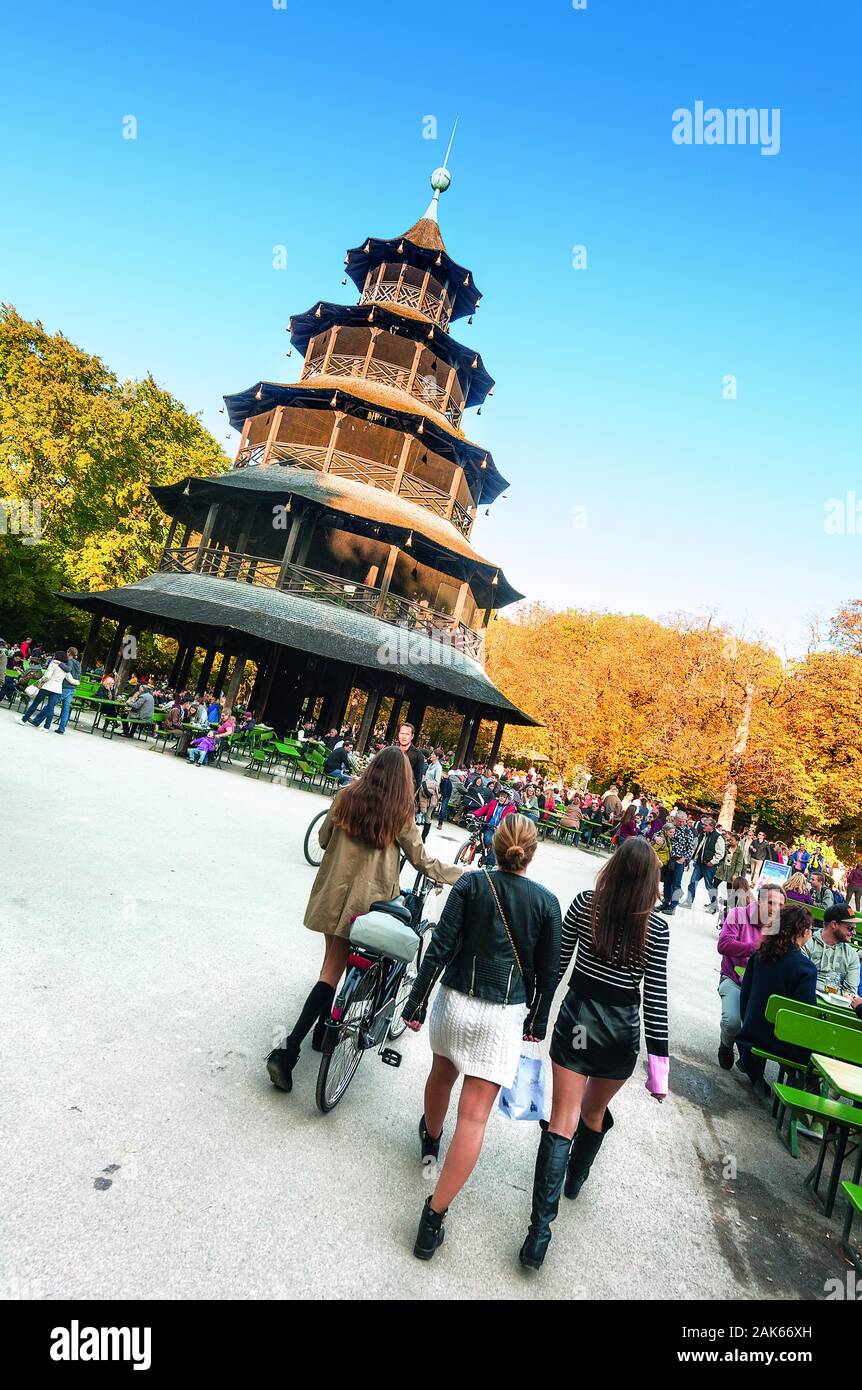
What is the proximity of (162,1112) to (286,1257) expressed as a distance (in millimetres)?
986

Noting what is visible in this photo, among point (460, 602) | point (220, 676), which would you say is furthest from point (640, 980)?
point (220, 676)

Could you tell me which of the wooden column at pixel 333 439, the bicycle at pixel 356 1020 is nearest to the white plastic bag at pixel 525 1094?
the bicycle at pixel 356 1020

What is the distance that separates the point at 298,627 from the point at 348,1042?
60.0 feet

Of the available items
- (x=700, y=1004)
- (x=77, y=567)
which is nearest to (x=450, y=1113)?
(x=700, y=1004)

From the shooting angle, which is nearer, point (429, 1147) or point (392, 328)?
point (429, 1147)

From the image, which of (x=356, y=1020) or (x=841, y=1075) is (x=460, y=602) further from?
(x=356, y=1020)

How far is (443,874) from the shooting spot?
13.5 ft

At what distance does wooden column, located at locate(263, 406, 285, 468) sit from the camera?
28047 mm

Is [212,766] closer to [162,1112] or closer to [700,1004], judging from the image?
[700,1004]

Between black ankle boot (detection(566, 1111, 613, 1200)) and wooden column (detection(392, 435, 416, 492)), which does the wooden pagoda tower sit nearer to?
wooden column (detection(392, 435, 416, 492))

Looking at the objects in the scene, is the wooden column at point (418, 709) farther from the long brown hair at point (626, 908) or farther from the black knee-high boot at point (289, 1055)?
the long brown hair at point (626, 908)

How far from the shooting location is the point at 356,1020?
12.4ft

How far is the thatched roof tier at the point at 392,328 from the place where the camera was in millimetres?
30609

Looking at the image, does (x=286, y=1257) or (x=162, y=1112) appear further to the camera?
(x=162, y=1112)
